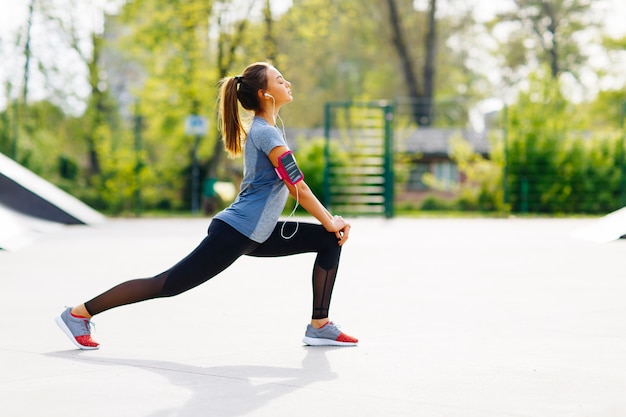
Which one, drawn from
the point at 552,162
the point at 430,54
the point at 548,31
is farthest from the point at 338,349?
the point at 548,31

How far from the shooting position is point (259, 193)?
5.79m

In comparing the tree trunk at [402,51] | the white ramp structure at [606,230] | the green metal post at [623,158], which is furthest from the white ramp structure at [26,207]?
the tree trunk at [402,51]

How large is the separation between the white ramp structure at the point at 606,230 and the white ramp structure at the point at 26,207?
818 cm

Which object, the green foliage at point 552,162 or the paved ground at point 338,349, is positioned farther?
the green foliage at point 552,162

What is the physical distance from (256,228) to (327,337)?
0.81 m

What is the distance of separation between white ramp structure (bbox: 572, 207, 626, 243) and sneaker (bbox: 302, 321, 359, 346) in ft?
33.1

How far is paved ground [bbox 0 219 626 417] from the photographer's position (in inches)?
178

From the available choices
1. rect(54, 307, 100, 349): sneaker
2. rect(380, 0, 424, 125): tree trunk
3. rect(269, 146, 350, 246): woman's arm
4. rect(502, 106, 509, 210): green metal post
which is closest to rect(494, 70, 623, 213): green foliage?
rect(502, 106, 509, 210): green metal post

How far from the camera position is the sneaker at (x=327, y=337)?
610 cm

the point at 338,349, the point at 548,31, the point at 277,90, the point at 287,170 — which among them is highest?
the point at 548,31

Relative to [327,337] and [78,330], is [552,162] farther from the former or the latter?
[78,330]

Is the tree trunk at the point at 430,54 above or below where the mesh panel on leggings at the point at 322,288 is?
above

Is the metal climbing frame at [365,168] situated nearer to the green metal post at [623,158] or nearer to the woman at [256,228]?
the green metal post at [623,158]

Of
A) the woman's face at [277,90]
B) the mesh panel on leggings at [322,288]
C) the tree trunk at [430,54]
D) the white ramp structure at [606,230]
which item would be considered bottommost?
the white ramp structure at [606,230]
